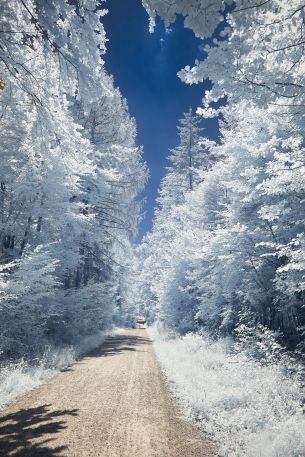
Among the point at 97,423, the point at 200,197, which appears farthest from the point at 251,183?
the point at 97,423

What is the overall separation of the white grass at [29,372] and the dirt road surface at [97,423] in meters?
0.28

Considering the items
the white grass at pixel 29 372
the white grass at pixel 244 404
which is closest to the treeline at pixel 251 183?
the white grass at pixel 244 404

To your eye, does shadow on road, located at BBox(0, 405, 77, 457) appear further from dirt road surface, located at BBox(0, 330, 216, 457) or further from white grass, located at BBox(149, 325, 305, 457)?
white grass, located at BBox(149, 325, 305, 457)

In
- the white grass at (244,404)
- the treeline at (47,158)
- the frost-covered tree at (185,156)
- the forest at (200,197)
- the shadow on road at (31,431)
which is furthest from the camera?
the frost-covered tree at (185,156)

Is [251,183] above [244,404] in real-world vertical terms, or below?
above

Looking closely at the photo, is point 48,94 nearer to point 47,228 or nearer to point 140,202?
point 47,228

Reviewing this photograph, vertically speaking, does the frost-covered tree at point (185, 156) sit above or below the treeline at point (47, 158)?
above

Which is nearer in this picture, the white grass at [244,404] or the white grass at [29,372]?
the white grass at [244,404]

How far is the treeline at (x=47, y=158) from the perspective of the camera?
6.78m

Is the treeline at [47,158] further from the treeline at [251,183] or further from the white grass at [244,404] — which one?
the white grass at [244,404]

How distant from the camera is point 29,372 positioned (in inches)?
408

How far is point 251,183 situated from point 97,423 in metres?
10.2

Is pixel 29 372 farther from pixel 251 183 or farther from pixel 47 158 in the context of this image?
pixel 251 183

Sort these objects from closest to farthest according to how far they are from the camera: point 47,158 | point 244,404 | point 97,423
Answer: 1. point 97,423
2. point 244,404
3. point 47,158
